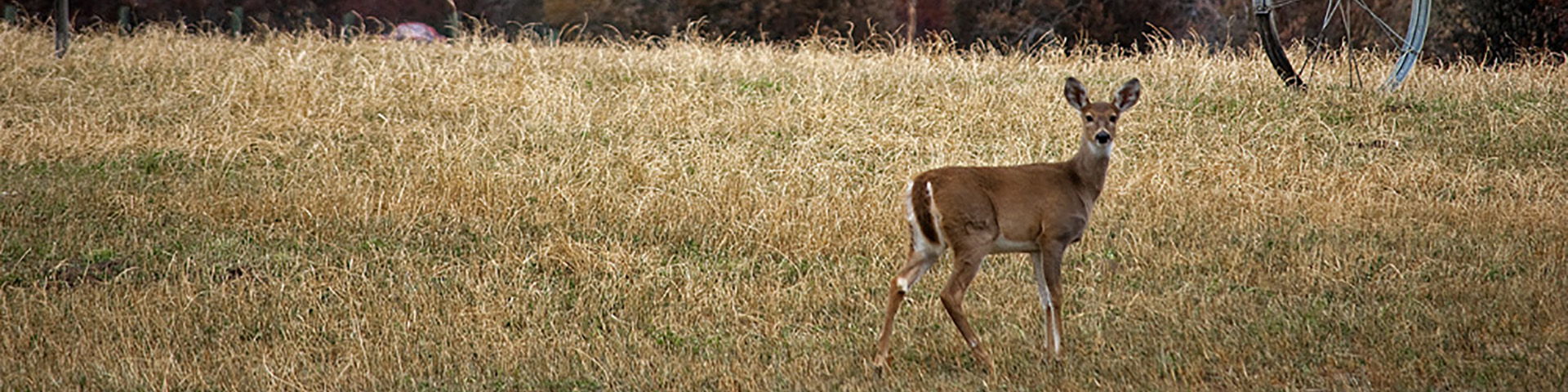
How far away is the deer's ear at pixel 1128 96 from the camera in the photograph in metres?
5.45

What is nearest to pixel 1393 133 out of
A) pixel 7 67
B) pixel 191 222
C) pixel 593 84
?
pixel 593 84

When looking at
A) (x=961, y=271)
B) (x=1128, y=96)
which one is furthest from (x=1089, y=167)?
(x=961, y=271)

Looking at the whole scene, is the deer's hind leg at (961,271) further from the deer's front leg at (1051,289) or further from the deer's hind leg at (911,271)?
the deer's front leg at (1051,289)

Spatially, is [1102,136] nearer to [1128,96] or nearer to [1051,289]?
[1128,96]

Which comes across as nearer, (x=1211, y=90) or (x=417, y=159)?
(x=417, y=159)

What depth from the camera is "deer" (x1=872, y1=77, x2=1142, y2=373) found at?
505 centimetres

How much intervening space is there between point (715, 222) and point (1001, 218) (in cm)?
335

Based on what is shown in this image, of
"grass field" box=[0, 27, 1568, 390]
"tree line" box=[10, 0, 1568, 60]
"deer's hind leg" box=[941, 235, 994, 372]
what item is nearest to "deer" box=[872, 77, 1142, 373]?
"deer's hind leg" box=[941, 235, 994, 372]

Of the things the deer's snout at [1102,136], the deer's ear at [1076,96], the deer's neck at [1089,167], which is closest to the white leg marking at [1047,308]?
the deer's neck at [1089,167]

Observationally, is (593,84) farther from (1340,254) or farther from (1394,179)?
(1340,254)

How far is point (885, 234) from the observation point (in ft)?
25.8

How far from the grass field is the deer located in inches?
10.9

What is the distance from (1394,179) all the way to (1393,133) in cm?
200

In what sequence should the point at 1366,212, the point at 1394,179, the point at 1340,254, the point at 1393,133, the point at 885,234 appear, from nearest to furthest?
the point at 1340,254 → the point at 885,234 → the point at 1366,212 → the point at 1394,179 → the point at 1393,133
